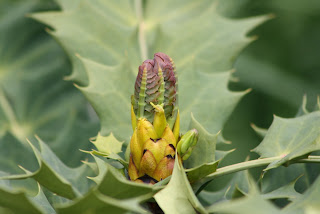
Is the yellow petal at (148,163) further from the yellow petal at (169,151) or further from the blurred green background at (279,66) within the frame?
the blurred green background at (279,66)

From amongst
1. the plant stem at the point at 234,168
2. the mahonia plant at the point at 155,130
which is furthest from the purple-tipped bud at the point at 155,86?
the plant stem at the point at 234,168

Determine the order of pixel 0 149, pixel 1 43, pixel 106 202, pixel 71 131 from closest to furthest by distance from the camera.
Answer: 1. pixel 106 202
2. pixel 0 149
3. pixel 71 131
4. pixel 1 43

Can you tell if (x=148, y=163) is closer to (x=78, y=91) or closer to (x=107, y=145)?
(x=107, y=145)

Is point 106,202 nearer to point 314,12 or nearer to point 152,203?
point 152,203

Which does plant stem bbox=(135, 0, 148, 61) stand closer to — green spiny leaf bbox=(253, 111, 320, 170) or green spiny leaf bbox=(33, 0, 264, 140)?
green spiny leaf bbox=(33, 0, 264, 140)

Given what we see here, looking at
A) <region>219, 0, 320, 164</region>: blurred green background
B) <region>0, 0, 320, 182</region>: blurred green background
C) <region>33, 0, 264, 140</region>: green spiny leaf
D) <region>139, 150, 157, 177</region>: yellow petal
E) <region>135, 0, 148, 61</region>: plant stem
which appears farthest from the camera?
<region>219, 0, 320, 164</region>: blurred green background

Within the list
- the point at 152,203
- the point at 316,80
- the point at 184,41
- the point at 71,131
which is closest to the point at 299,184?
the point at 152,203

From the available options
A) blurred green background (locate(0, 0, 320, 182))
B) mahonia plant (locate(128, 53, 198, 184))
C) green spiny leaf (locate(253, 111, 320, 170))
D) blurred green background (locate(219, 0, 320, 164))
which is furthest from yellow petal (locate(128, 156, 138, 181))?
blurred green background (locate(219, 0, 320, 164))
